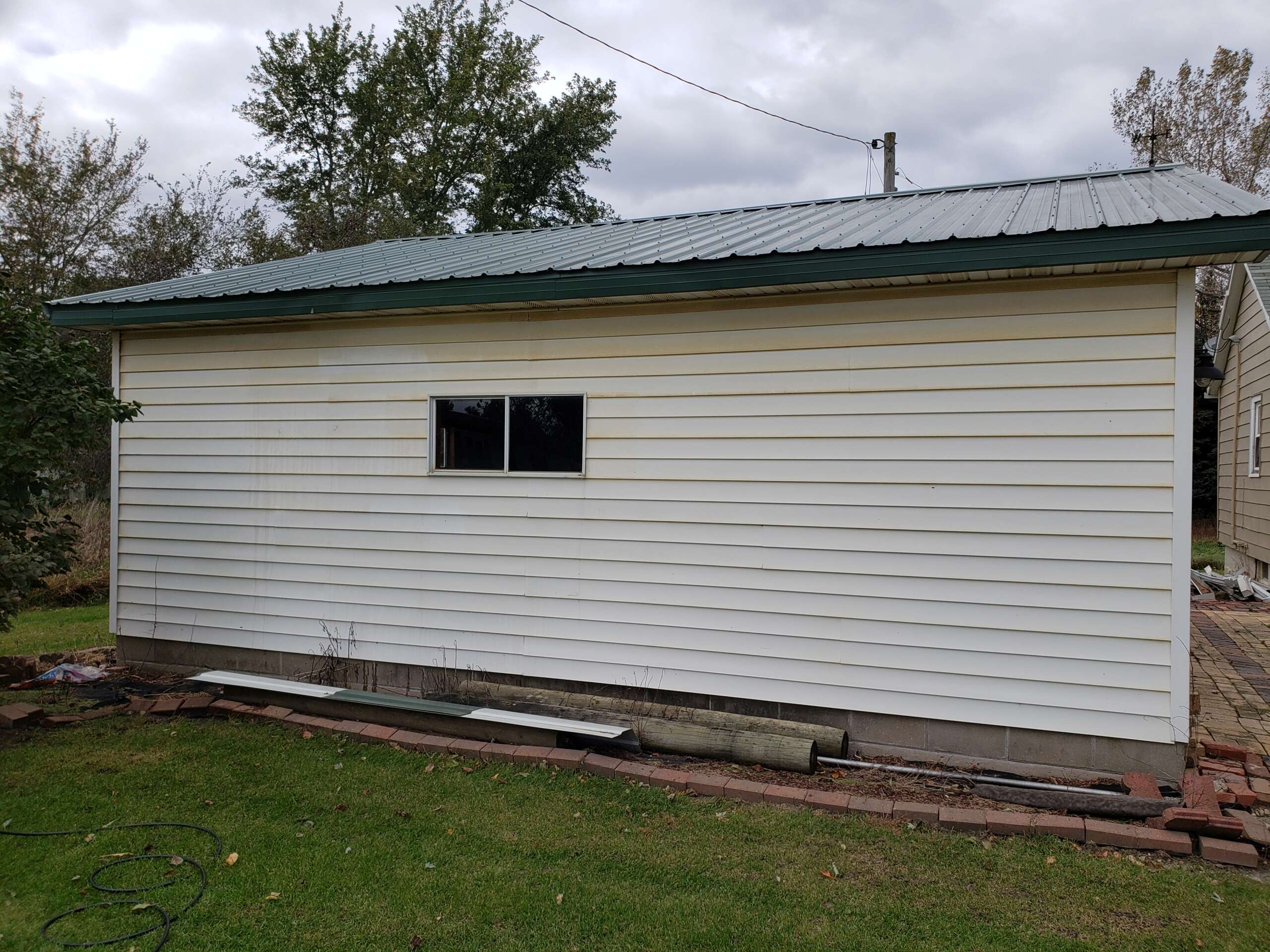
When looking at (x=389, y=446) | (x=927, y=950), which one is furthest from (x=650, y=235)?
(x=927, y=950)

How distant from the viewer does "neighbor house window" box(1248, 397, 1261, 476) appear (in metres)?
11.3

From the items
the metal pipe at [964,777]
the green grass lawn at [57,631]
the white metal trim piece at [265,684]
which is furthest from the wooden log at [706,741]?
the green grass lawn at [57,631]

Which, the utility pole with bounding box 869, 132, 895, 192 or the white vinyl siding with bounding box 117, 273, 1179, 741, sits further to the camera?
the utility pole with bounding box 869, 132, 895, 192

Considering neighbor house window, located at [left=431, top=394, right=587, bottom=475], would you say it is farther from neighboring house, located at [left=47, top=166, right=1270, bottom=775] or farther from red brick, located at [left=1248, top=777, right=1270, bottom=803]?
red brick, located at [left=1248, top=777, right=1270, bottom=803]

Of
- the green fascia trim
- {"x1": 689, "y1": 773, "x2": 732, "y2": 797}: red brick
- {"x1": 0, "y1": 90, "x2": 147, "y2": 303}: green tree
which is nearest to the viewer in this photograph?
the green fascia trim

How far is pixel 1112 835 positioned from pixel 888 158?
11712mm

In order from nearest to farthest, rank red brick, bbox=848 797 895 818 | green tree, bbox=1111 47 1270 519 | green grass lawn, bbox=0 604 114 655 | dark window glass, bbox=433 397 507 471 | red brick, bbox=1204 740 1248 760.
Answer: red brick, bbox=848 797 895 818 → red brick, bbox=1204 740 1248 760 → dark window glass, bbox=433 397 507 471 → green grass lawn, bbox=0 604 114 655 → green tree, bbox=1111 47 1270 519

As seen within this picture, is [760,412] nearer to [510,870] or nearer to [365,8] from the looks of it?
[510,870]

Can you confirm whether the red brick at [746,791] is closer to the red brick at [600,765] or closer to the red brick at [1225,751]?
the red brick at [600,765]

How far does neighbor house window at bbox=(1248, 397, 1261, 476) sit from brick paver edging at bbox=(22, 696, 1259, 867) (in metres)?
9.68

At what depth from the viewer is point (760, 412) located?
5172 mm

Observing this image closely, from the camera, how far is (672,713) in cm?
525

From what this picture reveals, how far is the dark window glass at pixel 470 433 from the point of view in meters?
5.90

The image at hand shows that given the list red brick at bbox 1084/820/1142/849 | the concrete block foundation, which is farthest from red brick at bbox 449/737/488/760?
red brick at bbox 1084/820/1142/849
